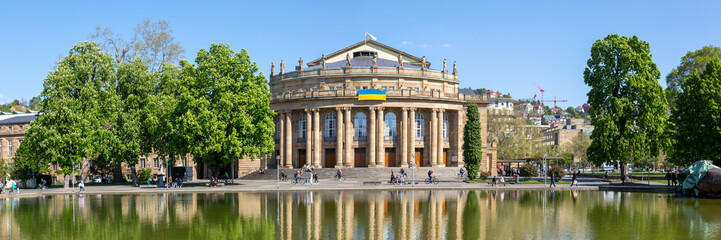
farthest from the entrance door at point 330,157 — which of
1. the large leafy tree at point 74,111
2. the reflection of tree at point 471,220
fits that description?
the reflection of tree at point 471,220

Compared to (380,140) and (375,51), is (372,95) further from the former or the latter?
(375,51)

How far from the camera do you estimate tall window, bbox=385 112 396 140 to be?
7825cm

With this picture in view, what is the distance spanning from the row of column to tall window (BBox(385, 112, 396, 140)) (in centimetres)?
87

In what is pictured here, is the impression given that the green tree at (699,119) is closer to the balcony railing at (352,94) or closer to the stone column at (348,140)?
the balcony railing at (352,94)

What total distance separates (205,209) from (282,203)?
5.20 metres

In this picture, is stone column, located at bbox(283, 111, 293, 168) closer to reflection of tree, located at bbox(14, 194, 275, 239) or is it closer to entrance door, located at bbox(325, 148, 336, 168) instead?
entrance door, located at bbox(325, 148, 336, 168)

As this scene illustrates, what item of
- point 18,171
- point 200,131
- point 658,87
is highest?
point 658,87

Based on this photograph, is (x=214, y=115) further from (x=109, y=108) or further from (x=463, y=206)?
(x=463, y=206)

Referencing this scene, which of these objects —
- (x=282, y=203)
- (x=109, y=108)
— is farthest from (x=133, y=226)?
(x=109, y=108)

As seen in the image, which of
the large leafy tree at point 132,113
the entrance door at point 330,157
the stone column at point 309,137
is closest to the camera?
the large leafy tree at point 132,113

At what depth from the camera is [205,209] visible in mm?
32688

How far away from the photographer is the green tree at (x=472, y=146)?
209 feet

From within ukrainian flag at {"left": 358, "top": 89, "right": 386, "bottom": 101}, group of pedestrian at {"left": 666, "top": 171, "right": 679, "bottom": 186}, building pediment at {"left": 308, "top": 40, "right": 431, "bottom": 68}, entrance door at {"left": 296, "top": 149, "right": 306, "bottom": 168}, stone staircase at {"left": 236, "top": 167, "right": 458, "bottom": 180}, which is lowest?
stone staircase at {"left": 236, "top": 167, "right": 458, "bottom": 180}

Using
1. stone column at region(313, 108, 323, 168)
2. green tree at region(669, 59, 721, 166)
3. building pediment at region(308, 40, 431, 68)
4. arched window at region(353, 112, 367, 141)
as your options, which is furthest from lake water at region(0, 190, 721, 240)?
building pediment at region(308, 40, 431, 68)
